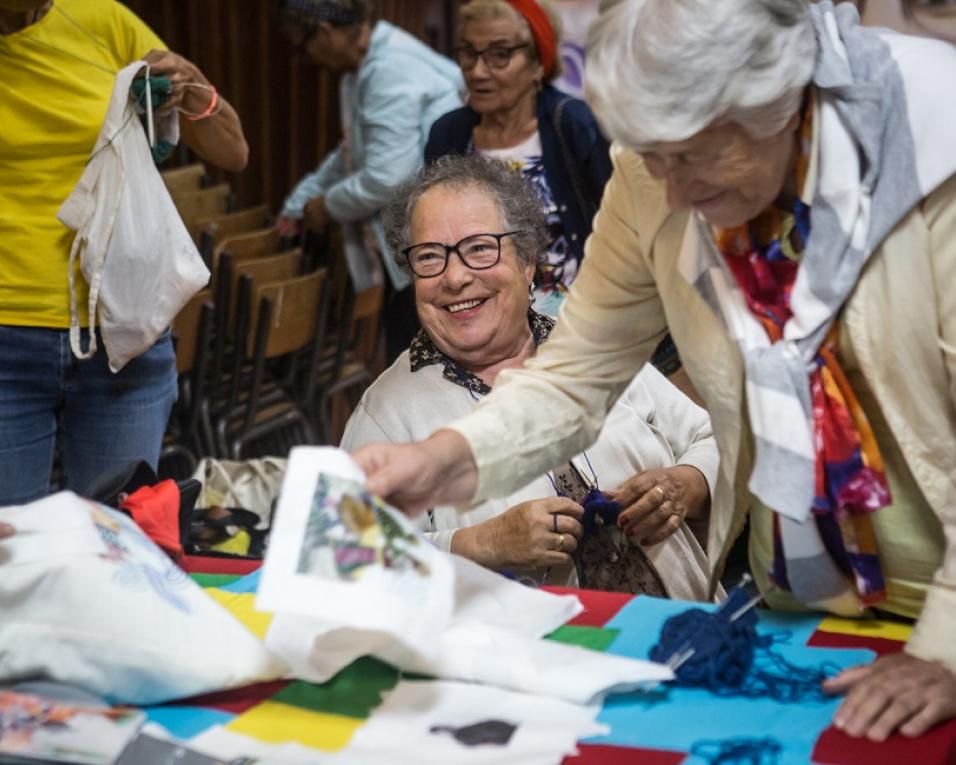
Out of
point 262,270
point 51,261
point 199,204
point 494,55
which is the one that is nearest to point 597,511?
point 51,261

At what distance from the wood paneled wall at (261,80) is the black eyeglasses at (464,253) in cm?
452

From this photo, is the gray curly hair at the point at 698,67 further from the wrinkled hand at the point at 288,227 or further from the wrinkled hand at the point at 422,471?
the wrinkled hand at the point at 288,227

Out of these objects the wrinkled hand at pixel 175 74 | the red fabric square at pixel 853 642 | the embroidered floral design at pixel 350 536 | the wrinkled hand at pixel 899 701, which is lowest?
the red fabric square at pixel 853 642

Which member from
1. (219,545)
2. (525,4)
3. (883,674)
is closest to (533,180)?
(525,4)

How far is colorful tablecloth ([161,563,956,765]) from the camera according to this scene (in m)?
1.43

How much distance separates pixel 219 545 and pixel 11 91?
1000mm

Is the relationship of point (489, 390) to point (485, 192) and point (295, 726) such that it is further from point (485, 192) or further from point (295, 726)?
point (295, 726)

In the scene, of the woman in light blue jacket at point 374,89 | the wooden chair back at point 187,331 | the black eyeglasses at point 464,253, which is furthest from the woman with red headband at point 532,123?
the black eyeglasses at point 464,253

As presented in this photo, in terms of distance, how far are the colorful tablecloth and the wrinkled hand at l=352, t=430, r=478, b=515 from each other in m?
0.20

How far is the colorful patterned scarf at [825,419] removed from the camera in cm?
163

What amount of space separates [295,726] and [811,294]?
2.42 feet

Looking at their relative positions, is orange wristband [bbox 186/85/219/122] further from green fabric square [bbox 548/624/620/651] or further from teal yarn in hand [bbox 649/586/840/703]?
teal yarn in hand [bbox 649/586/840/703]

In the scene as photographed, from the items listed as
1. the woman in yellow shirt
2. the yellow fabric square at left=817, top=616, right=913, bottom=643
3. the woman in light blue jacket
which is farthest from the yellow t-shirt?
the woman in light blue jacket

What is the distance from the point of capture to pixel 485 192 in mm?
2729
